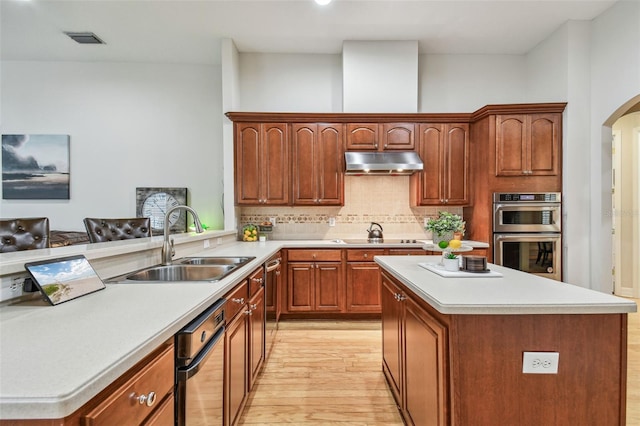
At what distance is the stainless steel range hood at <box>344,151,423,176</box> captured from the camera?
366cm

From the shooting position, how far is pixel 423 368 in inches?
56.5

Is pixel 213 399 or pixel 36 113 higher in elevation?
pixel 36 113

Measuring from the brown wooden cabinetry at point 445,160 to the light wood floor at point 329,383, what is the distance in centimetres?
190

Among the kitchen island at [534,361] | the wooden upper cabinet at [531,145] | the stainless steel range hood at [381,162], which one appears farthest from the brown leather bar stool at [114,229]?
the wooden upper cabinet at [531,145]

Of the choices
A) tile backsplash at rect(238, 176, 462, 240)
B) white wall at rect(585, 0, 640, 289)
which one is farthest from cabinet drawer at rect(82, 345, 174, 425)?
white wall at rect(585, 0, 640, 289)

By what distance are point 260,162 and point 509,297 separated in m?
3.16

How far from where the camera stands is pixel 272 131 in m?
3.84

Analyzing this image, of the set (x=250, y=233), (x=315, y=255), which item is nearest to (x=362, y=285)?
(x=315, y=255)

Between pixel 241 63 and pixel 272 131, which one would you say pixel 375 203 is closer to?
pixel 272 131

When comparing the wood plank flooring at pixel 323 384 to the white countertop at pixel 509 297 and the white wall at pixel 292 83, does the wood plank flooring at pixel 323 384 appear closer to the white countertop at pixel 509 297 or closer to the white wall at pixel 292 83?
the white countertop at pixel 509 297

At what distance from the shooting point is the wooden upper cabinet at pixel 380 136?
387 centimetres

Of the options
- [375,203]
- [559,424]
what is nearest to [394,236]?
[375,203]

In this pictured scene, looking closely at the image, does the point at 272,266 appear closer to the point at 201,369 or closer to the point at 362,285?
the point at 362,285

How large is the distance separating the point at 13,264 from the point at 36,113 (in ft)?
15.4
